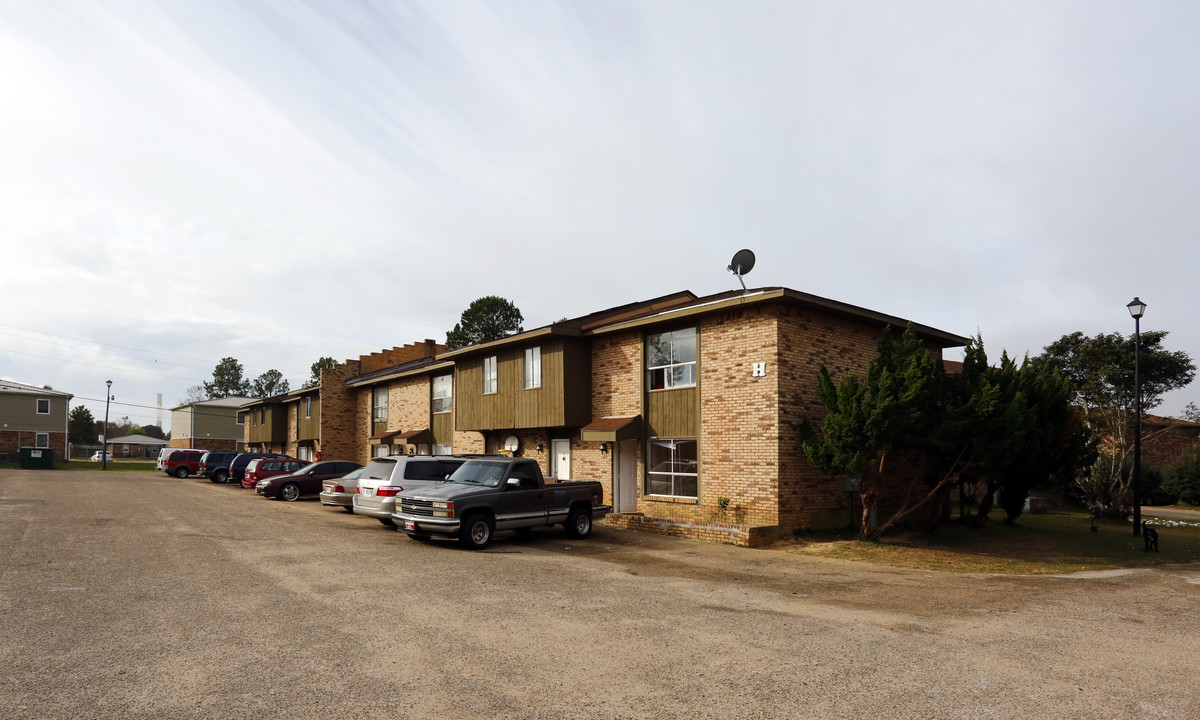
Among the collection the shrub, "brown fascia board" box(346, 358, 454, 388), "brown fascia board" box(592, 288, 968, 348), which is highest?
"brown fascia board" box(592, 288, 968, 348)

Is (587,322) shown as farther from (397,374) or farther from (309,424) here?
(309,424)

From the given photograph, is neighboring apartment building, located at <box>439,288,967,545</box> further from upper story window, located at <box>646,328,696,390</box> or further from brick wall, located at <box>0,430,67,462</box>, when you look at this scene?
brick wall, located at <box>0,430,67,462</box>

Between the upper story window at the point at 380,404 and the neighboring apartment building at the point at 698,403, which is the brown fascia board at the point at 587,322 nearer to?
the neighboring apartment building at the point at 698,403

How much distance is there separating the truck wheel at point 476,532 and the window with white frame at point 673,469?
19.7 ft

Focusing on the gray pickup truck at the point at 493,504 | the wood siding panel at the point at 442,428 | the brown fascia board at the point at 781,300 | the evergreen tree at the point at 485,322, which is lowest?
the gray pickup truck at the point at 493,504

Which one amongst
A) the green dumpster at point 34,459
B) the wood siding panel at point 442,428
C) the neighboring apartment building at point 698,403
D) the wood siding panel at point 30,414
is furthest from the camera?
the wood siding panel at point 30,414

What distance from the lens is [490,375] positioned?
2508 cm

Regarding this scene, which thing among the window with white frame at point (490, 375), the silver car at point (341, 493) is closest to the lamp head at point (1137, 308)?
the window with white frame at point (490, 375)

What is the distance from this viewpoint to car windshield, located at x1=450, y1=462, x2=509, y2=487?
15.0m

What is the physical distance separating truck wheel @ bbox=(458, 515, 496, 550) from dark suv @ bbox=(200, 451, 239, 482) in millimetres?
29348

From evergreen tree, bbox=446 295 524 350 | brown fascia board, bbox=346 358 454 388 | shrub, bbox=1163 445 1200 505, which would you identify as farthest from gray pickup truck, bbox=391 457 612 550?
evergreen tree, bbox=446 295 524 350

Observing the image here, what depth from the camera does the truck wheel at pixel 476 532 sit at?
1395cm

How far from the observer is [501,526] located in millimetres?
14781

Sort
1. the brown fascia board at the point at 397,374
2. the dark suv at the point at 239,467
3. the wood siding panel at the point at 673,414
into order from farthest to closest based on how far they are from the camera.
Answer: the dark suv at the point at 239,467 → the brown fascia board at the point at 397,374 → the wood siding panel at the point at 673,414
